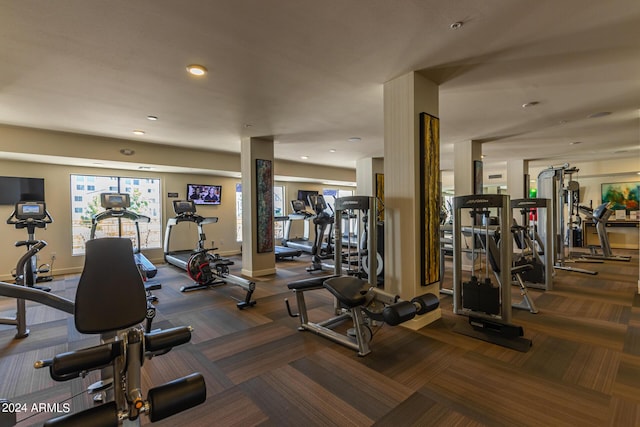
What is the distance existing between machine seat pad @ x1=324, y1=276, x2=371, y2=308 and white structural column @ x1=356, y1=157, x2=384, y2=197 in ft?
20.2

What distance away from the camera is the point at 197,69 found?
9.91ft

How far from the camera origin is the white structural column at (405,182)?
3260mm

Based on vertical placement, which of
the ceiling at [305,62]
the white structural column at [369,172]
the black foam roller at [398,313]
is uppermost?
the ceiling at [305,62]

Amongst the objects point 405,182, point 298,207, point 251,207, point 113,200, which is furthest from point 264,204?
point 405,182

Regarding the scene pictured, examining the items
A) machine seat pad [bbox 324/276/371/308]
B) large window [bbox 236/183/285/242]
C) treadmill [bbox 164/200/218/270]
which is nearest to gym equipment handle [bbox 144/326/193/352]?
machine seat pad [bbox 324/276/371/308]

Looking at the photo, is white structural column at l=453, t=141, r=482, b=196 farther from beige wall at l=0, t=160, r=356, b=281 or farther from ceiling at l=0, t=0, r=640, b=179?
beige wall at l=0, t=160, r=356, b=281

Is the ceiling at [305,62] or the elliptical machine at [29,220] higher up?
the ceiling at [305,62]

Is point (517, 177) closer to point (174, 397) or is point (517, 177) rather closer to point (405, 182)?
point (405, 182)

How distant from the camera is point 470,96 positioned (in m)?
3.88

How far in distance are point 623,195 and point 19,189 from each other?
15408 millimetres

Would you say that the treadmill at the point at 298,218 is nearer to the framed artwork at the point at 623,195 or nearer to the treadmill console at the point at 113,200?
the treadmill console at the point at 113,200

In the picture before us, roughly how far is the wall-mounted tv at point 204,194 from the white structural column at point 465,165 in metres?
6.21

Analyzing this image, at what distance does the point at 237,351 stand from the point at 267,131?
389 centimetres

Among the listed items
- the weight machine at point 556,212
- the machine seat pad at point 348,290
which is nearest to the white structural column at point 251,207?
the machine seat pad at point 348,290
